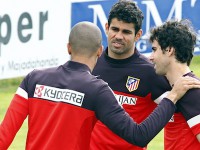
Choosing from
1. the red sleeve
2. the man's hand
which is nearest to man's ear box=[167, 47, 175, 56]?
the man's hand

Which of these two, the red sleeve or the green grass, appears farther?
the green grass

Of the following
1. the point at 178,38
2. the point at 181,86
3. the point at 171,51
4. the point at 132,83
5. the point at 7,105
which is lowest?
the point at 7,105

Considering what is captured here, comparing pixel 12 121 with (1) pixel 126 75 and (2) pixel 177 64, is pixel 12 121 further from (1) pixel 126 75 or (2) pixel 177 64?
(1) pixel 126 75

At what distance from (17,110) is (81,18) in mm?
9977

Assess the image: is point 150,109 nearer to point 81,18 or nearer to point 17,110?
point 17,110

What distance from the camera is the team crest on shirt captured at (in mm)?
8102

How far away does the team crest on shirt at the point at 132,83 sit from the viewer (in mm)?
8102

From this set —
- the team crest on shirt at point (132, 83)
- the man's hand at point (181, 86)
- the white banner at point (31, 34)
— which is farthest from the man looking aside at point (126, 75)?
A: the white banner at point (31, 34)

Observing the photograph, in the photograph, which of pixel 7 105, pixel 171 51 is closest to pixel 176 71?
pixel 171 51

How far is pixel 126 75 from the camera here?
816 cm

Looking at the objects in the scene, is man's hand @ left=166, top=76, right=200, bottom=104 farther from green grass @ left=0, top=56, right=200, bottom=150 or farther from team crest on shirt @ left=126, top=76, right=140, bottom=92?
green grass @ left=0, top=56, right=200, bottom=150

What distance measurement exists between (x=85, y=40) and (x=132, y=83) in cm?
160

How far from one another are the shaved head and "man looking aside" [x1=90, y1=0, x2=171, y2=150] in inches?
56.1

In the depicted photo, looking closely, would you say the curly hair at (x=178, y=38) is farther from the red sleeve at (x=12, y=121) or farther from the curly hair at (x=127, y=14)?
the red sleeve at (x=12, y=121)
